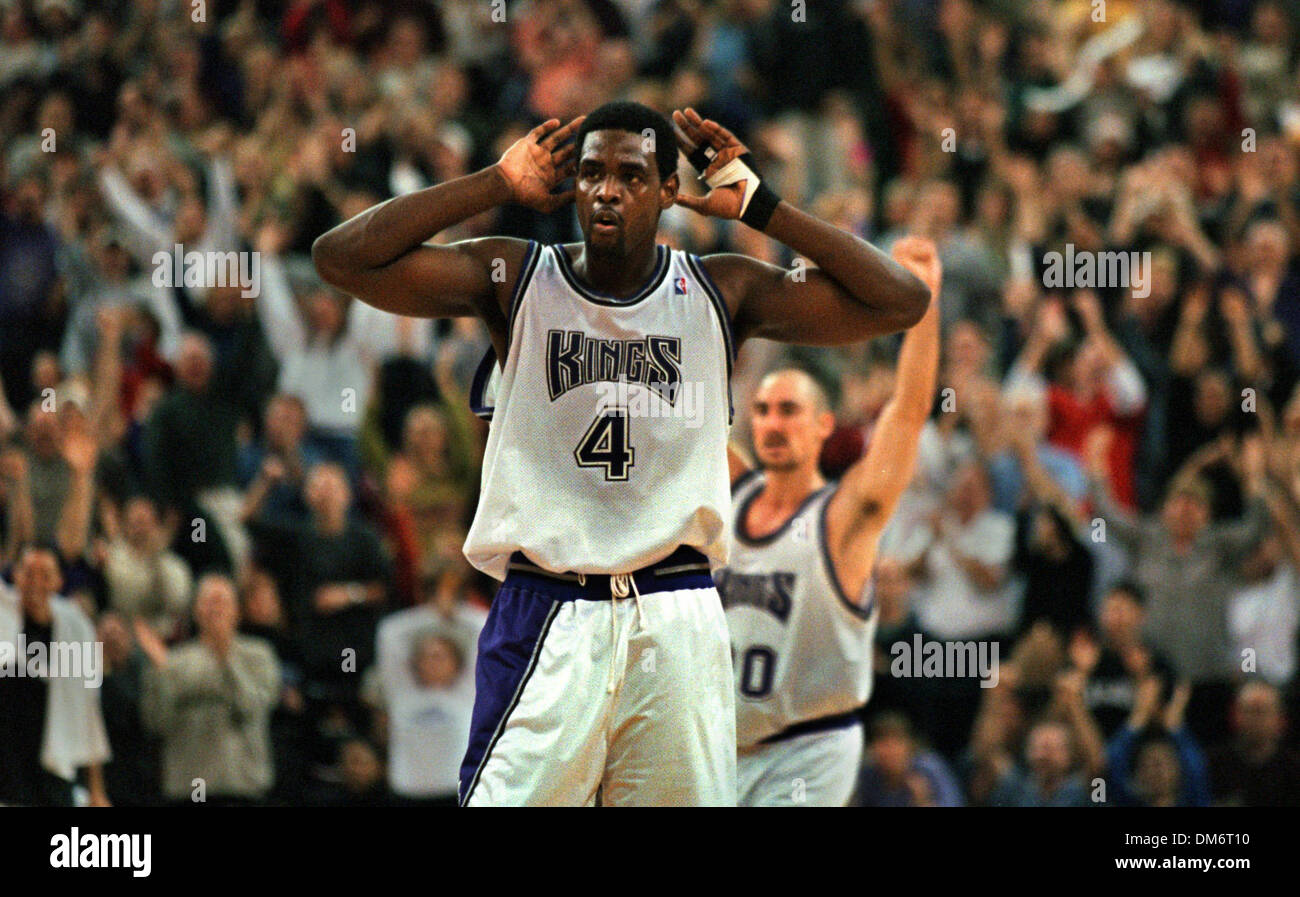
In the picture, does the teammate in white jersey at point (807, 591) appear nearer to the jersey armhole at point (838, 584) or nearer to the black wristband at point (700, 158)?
the jersey armhole at point (838, 584)

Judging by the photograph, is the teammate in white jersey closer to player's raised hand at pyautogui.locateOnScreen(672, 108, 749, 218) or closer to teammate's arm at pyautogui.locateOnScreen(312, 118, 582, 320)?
player's raised hand at pyautogui.locateOnScreen(672, 108, 749, 218)

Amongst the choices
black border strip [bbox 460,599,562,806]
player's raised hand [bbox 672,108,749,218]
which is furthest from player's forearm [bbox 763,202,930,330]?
black border strip [bbox 460,599,562,806]

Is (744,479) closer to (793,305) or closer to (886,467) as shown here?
(886,467)

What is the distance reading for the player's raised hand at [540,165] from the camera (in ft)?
14.1

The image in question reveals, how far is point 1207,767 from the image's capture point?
8031mm

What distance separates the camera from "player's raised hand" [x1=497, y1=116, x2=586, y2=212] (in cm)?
429

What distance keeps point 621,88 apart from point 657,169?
20.5 feet

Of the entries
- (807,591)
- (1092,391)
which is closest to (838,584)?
(807,591)

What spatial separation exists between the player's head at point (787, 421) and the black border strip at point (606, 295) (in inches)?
63.2

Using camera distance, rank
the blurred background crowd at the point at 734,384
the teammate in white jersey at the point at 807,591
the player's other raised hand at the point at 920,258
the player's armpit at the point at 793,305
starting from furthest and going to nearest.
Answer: the blurred background crowd at the point at 734,384, the teammate in white jersey at the point at 807,591, the player's other raised hand at the point at 920,258, the player's armpit at the point at 793,305

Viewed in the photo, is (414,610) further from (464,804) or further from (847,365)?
(464,804)

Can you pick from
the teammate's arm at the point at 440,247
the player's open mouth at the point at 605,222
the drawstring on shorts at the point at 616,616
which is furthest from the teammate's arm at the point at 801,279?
the drawstring on shorts at the point at 616,616

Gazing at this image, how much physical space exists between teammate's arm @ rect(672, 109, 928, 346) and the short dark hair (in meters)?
0.09
